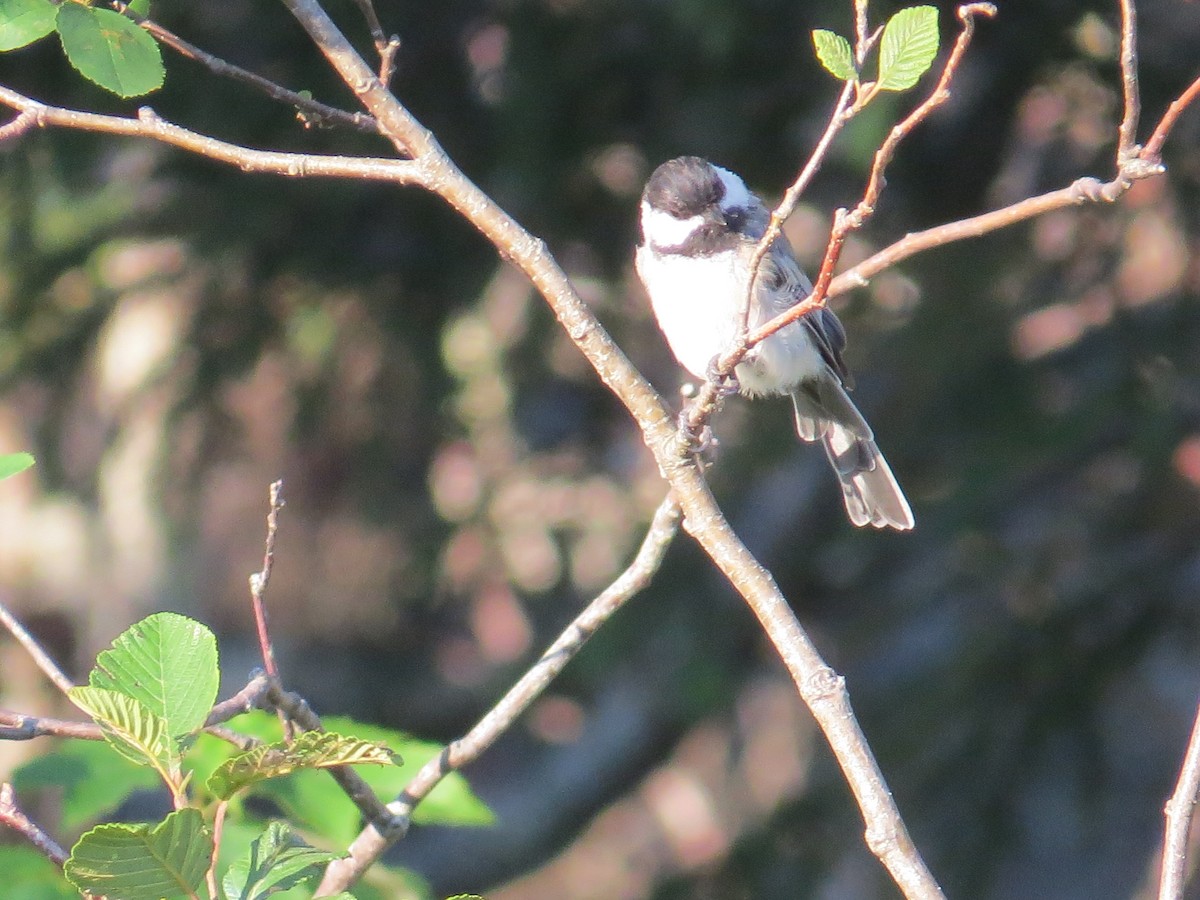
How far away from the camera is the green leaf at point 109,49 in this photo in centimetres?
141

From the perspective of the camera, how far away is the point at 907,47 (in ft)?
4.48

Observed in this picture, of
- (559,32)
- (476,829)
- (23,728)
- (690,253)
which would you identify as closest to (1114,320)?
(690,253)

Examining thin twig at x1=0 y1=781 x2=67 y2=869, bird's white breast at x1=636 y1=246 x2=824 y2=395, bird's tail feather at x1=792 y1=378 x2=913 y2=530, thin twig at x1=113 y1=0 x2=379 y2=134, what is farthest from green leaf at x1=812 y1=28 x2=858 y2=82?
bird's tail feather at x1=792 y1=378 x2=913 y2=530

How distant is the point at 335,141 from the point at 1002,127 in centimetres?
192

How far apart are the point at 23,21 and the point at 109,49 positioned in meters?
0.08

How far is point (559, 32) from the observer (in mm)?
3514

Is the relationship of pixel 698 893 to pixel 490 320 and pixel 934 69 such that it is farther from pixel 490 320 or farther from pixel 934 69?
pixel 934 69

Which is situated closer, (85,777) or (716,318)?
(85,777)

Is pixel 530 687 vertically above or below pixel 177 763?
above

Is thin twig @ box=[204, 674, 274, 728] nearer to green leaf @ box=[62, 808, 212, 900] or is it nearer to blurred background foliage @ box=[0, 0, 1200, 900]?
green leaf @ box=[62, 808, 212, 900]

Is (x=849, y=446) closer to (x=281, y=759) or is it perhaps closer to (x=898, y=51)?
(x=898, y=51)

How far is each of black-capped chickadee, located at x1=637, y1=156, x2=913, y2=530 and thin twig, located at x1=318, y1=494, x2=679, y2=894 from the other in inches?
44.8

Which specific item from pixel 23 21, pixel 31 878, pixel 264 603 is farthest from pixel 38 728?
pixel 23 21

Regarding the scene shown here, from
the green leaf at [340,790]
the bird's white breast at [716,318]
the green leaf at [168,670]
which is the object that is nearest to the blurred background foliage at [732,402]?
the bird's white breast at [716,318]
